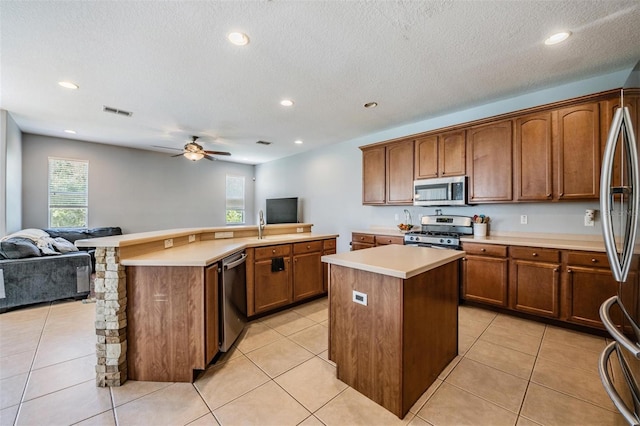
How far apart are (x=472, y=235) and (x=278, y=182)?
5195mm

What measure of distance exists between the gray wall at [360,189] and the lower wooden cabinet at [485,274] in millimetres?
633

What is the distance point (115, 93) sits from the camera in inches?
128

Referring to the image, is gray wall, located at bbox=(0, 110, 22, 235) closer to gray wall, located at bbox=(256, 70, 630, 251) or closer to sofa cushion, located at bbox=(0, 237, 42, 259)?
sofa cushion, located at bbox=(0, 237, 42, 259)

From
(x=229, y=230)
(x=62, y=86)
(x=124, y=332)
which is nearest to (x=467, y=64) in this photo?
(x=229, y=230)

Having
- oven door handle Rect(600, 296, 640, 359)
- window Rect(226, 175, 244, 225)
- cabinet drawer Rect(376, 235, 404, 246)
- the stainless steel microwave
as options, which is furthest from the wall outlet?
window Rect(226, 175, 244, 225)

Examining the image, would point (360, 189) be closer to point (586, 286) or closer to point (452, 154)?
point (452, 154)

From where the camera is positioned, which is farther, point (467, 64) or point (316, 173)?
point (316, 173)

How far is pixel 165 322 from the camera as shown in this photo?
6.43ft

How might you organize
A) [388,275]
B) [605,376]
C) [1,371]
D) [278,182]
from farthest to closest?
[278,182] < [1,371] < [388,275] < [605,376]

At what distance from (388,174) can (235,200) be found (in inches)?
205

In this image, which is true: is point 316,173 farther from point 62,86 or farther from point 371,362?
point 371,362

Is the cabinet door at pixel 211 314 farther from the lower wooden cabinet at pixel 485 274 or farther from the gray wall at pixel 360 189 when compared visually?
the gray wall at pixel 360 189

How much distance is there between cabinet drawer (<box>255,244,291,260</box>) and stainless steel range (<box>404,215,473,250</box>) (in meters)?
1.84

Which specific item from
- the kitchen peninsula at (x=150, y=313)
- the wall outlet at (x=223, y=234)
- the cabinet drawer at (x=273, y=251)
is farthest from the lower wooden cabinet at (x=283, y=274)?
the kitchen peninsula at (x=150, y=313)
